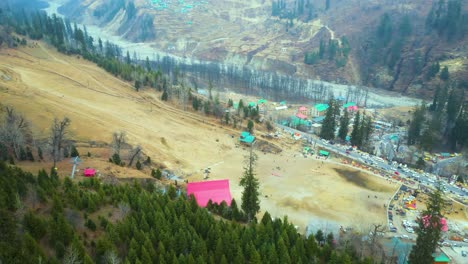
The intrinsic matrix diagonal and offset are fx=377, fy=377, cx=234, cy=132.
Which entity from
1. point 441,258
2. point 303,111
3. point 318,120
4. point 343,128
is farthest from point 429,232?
point 303,111

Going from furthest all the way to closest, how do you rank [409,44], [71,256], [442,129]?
1. [409,44]
2. [442,129]
3. [71,256]

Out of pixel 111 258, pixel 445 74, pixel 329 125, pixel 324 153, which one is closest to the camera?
pixel 111 258

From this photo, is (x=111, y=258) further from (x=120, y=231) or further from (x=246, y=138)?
(x=246, y=138)

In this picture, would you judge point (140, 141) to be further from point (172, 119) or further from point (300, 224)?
point (300, 224)

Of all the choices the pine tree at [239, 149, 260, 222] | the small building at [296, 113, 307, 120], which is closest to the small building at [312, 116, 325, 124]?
the small building at [296, 113, 307, 120]

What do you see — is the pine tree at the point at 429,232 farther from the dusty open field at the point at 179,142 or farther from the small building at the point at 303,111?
the small building at the point at 303,111

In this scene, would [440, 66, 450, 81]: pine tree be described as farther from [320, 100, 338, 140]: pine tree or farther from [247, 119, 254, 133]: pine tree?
[247, 119, 254, 133]: pine tree

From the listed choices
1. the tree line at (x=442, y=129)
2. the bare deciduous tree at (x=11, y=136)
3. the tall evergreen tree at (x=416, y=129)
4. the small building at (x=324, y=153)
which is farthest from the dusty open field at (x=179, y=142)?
the tall evergreen tree at (x=416, y=129)

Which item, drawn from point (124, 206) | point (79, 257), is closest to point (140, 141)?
point (124, 206)
